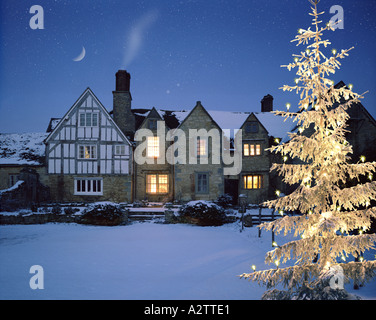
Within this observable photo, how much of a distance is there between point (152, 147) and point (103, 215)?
9023 mm

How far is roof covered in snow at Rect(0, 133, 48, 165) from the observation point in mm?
21516

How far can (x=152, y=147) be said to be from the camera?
2228 cm

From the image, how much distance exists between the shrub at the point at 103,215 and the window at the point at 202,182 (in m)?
8.18

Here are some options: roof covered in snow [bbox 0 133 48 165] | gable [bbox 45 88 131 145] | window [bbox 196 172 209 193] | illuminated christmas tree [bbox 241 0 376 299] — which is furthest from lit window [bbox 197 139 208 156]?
illuminated christmas tree [bbox 241 0 376 299]

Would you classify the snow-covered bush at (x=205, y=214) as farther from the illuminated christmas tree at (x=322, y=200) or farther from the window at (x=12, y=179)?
the window at (x=12, y=179)

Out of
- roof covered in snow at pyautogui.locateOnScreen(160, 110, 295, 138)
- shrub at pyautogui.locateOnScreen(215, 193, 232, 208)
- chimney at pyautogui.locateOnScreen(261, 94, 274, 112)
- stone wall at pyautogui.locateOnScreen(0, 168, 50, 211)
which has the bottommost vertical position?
shrub at pyautogui.locateOnScreen(215, 193, 232, 208)

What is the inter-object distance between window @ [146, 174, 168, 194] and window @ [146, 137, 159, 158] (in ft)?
6.59

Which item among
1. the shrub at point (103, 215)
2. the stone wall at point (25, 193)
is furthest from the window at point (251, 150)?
the stone wall at point (25, 193)

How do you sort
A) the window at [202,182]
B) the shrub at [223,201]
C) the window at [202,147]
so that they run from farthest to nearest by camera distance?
the window at [202,147], the window at [202,182], the shrub at [223,201]

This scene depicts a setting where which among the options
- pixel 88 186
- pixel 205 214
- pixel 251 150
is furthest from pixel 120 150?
pixel 251 150

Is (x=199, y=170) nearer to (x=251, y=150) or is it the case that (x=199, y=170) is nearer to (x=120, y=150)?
(x=251, y=150)

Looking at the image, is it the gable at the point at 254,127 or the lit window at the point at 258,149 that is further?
the lit window at the point at 258,149

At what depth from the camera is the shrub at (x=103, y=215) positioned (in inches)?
589

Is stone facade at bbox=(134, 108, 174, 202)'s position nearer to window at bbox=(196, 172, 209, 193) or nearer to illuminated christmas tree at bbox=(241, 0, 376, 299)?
window at bbox=(196, 172, 209, 193)
